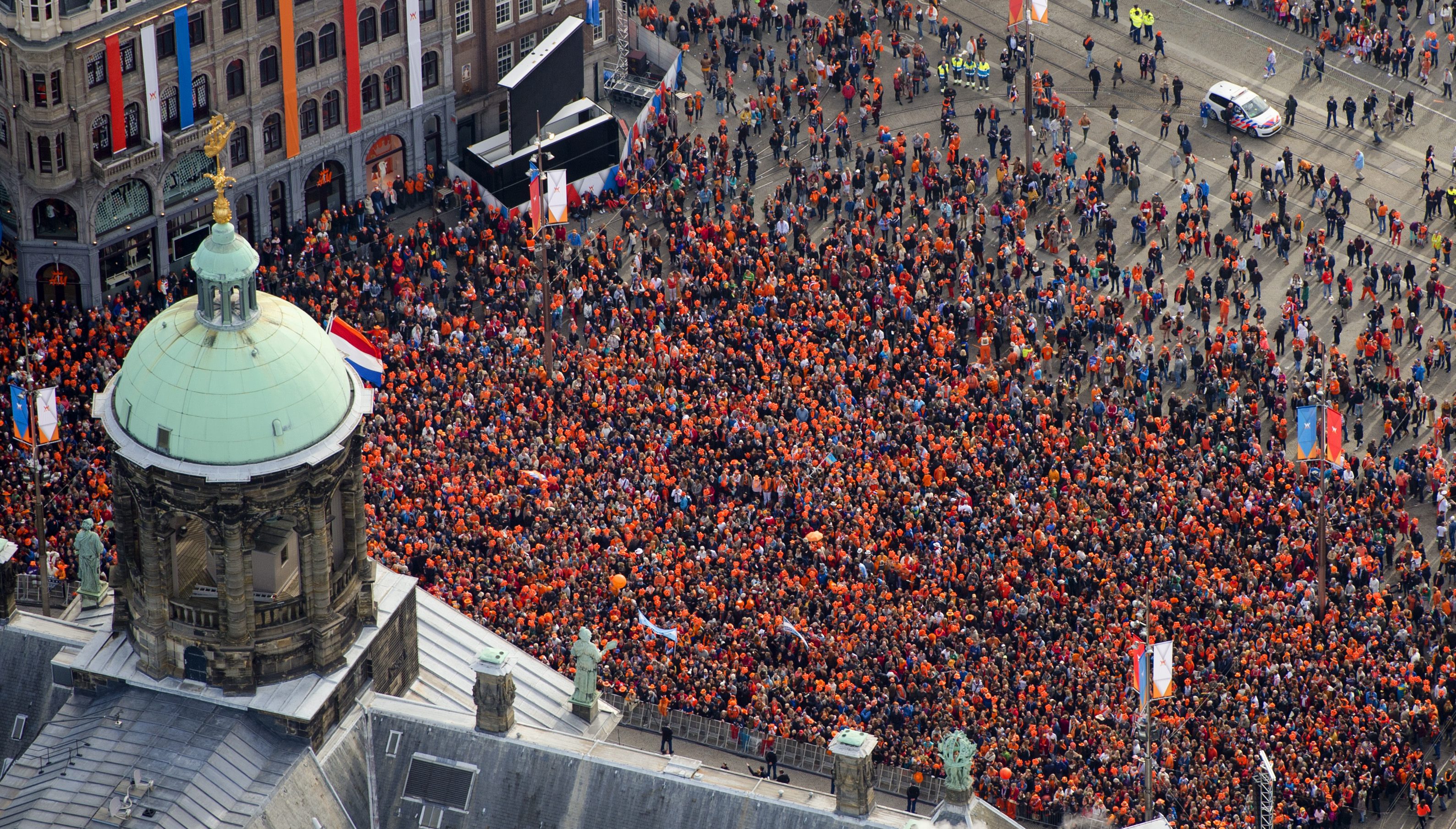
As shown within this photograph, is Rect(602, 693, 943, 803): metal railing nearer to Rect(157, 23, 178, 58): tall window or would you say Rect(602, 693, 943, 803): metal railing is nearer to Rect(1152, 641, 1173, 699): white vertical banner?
Rect(1152, 641, 1173, 699): white vertical banner

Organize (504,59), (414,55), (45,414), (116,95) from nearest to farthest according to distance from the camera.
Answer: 1. (45,414)
2. (116,95)
3. (414,55)
4. (504,59)

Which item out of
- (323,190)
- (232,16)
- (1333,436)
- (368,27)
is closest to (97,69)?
(232,16)

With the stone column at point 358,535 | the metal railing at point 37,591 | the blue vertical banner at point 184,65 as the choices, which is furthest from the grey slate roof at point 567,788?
the blue vertical banner at point 184,65

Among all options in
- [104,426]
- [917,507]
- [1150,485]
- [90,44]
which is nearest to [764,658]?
[917,507]

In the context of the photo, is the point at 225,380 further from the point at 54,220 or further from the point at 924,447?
the point at 54,220

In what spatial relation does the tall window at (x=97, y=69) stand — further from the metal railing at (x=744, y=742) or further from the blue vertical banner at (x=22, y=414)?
the metal railing at (x=744, y=742)

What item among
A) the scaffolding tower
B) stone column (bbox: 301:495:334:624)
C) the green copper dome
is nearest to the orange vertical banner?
the green copper dome
